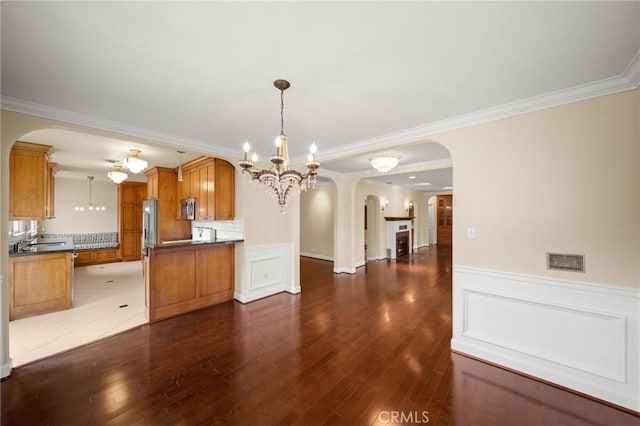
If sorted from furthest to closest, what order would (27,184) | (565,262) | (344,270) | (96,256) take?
(96,256), (344,270), (27,184), (565,262)

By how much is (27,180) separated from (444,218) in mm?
13903

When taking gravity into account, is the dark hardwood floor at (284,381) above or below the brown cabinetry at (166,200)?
below

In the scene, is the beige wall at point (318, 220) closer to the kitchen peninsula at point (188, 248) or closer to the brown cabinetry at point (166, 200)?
the kitchen peninsula at point (188, 248)

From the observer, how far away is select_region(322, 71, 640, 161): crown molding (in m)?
1.92

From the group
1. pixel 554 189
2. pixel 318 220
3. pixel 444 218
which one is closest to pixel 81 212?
pixel 318 220

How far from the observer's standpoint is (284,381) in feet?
7.14

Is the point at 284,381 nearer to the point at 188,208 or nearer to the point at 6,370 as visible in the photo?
the point at 6,370

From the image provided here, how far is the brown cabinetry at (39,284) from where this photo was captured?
353 centimetres

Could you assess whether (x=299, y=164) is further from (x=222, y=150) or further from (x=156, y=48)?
(x=156, y=48)

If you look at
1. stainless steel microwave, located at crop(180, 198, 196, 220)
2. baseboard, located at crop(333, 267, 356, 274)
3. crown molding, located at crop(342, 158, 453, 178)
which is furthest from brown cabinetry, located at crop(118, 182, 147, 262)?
crown molding, located at crop(342, 158, 453, 178)

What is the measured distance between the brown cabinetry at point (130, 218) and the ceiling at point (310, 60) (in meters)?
6.16

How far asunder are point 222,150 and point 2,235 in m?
2.50

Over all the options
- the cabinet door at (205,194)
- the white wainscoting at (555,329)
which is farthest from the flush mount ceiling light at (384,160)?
the cabinet door at (205,194)

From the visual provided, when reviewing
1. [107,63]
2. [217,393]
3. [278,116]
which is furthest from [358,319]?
[107,63]
